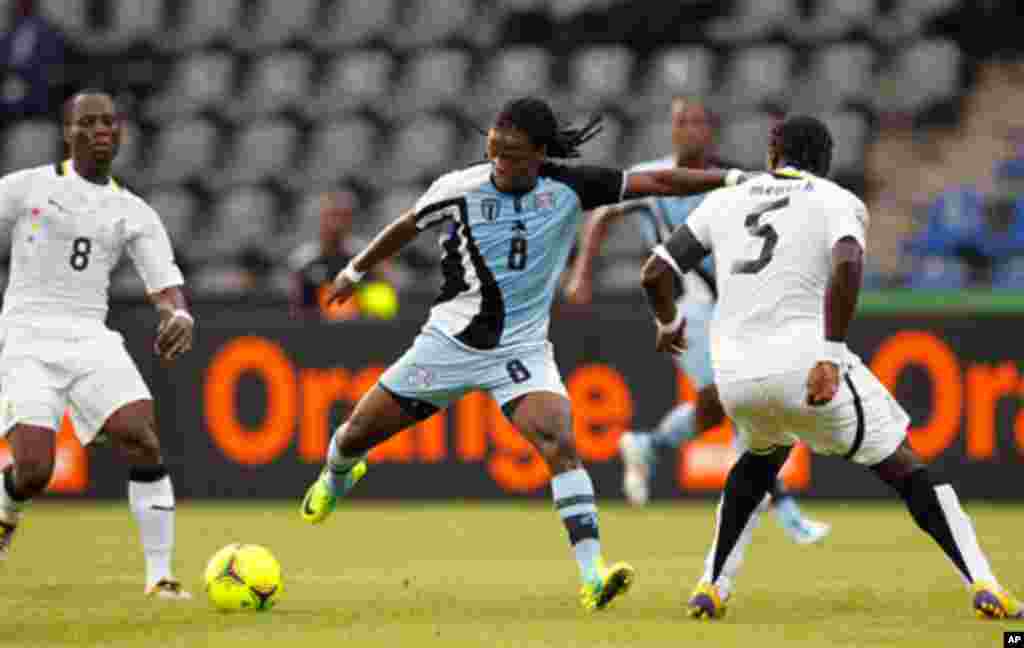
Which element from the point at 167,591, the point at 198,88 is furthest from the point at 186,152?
the point at 167,591

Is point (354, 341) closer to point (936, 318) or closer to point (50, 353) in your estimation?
point (936, 318)

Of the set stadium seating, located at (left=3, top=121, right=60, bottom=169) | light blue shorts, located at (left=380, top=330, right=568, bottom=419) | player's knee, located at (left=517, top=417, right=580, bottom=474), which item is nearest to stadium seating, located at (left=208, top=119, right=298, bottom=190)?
stadium seating, located at (left=3, top=121, right=60, bottom=169)

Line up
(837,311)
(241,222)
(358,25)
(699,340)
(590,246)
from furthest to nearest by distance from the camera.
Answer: (358,25)
(241,222)
(590,246)
(699,340)
(837,311)

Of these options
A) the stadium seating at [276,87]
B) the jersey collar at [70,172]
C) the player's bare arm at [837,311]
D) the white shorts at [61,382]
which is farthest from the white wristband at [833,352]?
the stadium seating at [276,87]

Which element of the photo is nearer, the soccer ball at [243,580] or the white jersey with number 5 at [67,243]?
the soccer ball at [243,580]

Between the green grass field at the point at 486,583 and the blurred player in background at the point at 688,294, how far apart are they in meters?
0.44

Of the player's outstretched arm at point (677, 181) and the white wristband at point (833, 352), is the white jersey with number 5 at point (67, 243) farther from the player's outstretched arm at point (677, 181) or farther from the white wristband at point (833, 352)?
the white wristband at point (833, 352)

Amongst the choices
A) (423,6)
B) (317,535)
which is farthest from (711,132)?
(423,6)

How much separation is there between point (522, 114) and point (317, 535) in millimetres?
5228

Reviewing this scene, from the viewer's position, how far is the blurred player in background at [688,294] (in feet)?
41.7

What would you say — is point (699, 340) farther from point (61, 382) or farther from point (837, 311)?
point (837, 311)

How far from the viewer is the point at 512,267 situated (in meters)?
9.34

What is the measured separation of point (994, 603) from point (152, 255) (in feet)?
14.1

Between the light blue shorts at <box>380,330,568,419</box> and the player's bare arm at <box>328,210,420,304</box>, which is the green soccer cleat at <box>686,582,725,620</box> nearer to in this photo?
the light blue shorts at <box>380,330,568,419</box>
